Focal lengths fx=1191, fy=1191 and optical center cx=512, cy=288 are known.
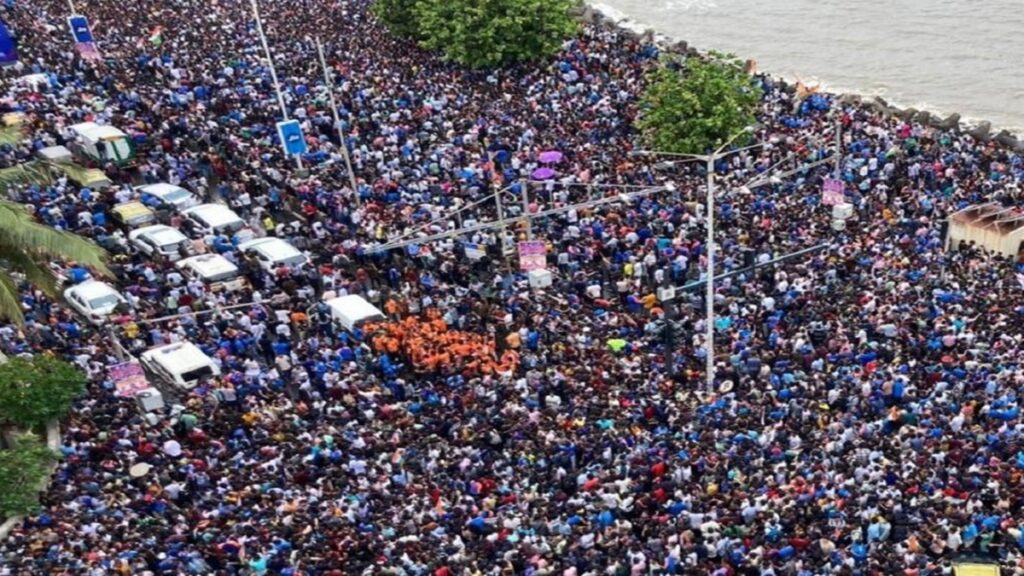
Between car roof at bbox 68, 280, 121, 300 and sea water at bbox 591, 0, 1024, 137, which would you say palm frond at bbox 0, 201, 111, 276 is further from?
sea water at bbox 591, 0, 1024, 137

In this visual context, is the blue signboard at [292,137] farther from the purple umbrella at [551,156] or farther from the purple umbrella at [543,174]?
the purple umbrella at [551,156]

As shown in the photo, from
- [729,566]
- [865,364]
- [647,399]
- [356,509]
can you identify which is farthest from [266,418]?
[865,364]

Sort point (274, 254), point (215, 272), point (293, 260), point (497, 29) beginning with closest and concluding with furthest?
point (215, 272)
point (293, 260)
point (274, 254)
point (497, 29)

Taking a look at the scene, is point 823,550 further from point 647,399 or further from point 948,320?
point 948,320

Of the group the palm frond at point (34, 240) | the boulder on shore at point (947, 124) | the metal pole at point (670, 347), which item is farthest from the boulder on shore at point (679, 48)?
the palm frond at point (34, 240)

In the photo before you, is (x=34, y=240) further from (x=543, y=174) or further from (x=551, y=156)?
(x=551, y=156)

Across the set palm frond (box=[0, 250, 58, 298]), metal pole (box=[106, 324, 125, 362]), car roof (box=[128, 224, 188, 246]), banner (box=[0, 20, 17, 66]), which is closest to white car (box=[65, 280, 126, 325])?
metal pole (box=[106, 324, 125, 362])

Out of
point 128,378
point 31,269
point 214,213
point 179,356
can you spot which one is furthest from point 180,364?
→ point 214,213
